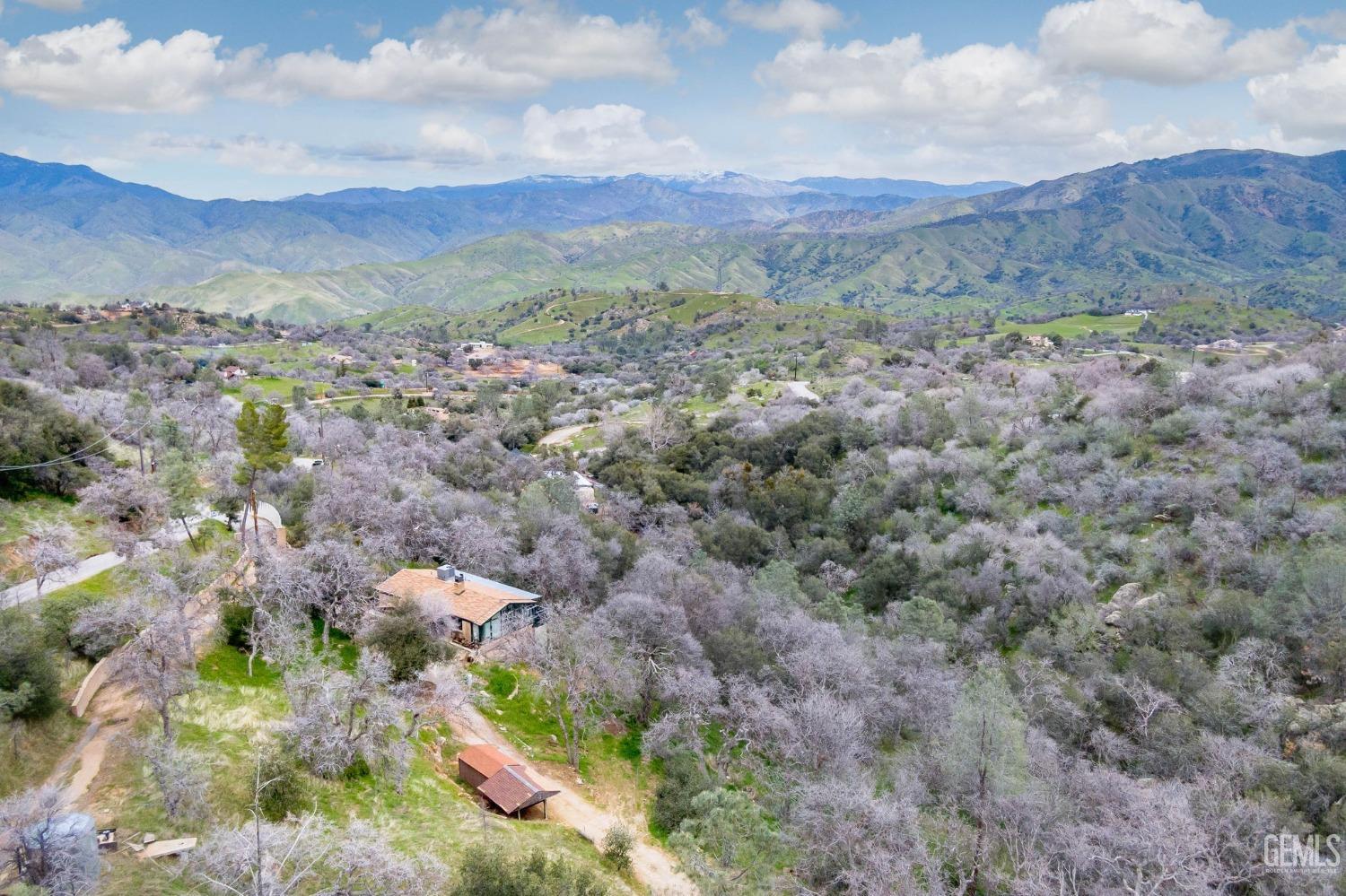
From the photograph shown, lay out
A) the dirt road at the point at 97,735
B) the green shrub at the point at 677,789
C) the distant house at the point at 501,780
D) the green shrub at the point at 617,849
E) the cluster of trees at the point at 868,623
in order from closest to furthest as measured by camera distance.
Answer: the dirt road at the point at 97,735
the cluster of trees at the point at 868,623
the green shrub at the point at 617,849
the distant house at the point at 501,780
the green shrub at the point at 677,789

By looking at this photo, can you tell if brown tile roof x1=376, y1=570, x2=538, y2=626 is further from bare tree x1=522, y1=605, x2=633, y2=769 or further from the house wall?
the house wall

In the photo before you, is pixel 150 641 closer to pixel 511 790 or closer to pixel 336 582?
pixel 336 582

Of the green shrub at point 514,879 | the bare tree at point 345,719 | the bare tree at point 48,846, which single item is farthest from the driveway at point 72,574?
the green shrub at point 514,879

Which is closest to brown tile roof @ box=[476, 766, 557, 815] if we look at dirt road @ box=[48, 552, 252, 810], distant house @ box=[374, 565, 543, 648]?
distant house @ box=[374, 565, 543, 648]

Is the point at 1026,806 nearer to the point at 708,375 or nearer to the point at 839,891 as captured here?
the point at 839,891

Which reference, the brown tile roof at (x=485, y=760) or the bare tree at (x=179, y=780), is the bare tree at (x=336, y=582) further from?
the bare tree at (x=179, y=780)

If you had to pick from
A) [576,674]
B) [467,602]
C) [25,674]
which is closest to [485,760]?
[576,674]

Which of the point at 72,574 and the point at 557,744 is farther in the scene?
the point at 557,744
